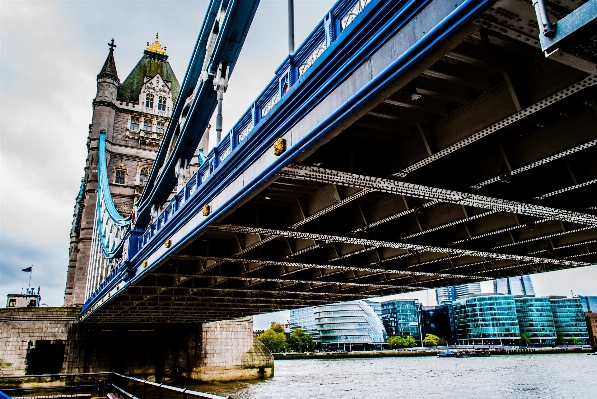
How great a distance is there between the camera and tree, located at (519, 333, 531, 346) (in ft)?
443

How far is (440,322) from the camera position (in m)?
166

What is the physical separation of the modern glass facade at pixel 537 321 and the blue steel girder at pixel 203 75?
145941mm

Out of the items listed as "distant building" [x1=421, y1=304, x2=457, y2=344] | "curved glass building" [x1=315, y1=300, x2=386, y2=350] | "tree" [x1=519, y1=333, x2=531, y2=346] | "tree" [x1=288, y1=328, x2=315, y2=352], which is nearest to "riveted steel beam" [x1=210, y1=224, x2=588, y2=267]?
"tree" [x1=288, y1=328, x2=315, y2=352]

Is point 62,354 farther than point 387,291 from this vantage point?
Yes

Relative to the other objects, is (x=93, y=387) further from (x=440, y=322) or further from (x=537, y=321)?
(x=440, y=322)

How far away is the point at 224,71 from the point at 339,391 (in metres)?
19.8

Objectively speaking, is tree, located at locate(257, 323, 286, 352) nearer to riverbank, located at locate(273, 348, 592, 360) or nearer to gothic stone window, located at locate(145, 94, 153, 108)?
riverbank, located at locate(273, 348, 592, 360)

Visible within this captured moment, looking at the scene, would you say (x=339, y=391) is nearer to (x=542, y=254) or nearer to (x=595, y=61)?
(x=542, y=254)

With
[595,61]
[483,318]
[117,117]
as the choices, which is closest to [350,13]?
[595,61]

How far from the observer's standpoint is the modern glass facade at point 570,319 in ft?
491

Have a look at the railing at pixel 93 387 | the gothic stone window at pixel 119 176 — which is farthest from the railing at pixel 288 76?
the gothic stone window at pixel 119 176

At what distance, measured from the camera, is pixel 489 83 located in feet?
20.0

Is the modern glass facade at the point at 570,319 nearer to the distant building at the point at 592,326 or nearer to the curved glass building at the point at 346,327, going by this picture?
the distant building at the point at 592,326

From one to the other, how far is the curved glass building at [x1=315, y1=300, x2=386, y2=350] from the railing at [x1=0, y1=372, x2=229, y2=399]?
351 ft
